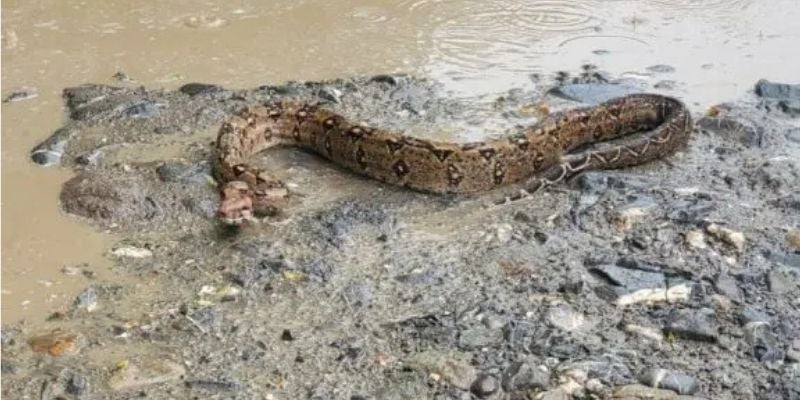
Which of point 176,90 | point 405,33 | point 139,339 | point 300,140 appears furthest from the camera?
point 405,33

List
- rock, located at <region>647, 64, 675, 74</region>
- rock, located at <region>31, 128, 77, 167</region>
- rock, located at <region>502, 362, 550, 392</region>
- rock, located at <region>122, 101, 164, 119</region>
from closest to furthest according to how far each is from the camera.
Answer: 1. rock, located at <region>502, 362, 550, 392</region>
2. rock, located at <region>31, 128, 77, 167</region>
3. rock, located at <region>122, 101, 164, 119</region>
4. rock, located at <region>647, 64, 675, 74</region>

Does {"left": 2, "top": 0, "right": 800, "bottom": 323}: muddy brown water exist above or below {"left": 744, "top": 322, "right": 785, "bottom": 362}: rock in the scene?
above

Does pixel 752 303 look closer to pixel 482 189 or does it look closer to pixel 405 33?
pixel 482 189

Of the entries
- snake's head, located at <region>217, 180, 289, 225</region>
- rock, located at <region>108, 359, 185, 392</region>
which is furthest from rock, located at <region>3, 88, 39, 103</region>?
rock, located at <region>108, 359, 185, 392</region>

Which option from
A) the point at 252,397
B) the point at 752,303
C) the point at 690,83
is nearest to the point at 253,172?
the point at 252,397

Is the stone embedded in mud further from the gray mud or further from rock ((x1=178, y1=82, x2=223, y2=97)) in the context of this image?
rock ((x1=178, y1=82, x2=223, y2=97))
